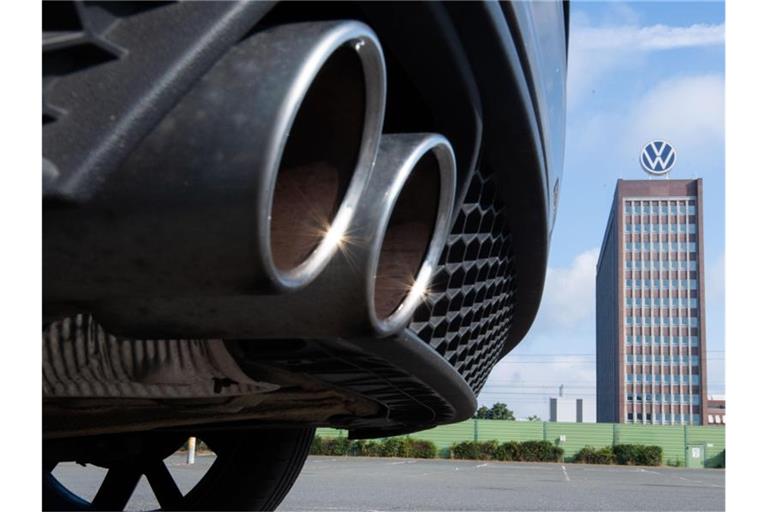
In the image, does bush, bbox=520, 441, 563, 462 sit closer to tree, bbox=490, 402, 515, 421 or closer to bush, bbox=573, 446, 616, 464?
bush, bbox=573, 446, 616, 464

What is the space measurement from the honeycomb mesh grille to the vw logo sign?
83529mm

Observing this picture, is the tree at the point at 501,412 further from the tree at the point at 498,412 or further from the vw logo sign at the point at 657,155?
the vw logo sign at the point at 657,155

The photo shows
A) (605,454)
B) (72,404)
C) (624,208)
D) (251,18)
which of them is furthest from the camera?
(624,208)

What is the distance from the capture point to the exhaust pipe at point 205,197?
1.05 m

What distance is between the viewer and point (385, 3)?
130cm

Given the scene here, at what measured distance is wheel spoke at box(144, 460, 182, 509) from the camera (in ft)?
11.5

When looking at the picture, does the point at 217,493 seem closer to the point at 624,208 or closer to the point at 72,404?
the point at 72,404

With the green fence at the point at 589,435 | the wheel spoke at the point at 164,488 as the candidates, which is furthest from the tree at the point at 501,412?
the wheel spoke at the point at 164,488

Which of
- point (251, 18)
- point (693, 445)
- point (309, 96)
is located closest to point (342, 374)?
point (309, 96)

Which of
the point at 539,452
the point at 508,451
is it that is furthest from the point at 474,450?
the point at 539,452

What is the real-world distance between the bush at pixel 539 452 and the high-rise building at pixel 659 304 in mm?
65317

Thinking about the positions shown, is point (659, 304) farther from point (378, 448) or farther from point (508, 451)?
point (378, 448)

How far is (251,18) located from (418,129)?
58 centimetres

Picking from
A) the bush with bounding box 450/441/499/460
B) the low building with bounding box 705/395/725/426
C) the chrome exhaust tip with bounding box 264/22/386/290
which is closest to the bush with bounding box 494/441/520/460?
the bush with bounding box 450/441/499/460
